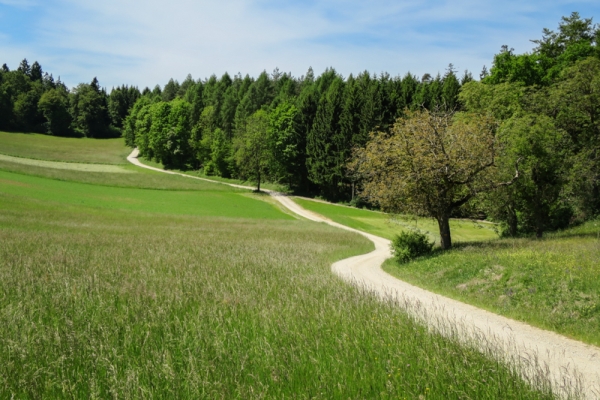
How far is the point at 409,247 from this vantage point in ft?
75.0

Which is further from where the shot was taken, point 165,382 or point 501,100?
point 501,100

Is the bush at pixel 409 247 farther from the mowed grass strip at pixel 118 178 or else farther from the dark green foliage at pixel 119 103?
the dark green foliage at pixel 119 103

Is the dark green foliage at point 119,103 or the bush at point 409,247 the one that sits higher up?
the dark green foliage at point 119,103

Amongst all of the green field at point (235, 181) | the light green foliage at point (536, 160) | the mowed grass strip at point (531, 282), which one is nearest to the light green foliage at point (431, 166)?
the mowed grass strip at point (531, 282)

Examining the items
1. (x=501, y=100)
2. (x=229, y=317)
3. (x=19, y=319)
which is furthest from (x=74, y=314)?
(x=501, y=100)

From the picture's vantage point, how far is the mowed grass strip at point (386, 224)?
43444 mm

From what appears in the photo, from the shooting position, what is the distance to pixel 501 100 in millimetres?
41500

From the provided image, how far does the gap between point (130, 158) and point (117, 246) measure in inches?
4025

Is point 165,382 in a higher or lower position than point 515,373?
lower

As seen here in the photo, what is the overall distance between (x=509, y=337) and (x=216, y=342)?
624 cm

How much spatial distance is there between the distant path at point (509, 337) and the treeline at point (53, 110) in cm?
14506

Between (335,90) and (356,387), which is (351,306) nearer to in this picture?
(356,387)

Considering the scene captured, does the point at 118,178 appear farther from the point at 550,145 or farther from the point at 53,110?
the point at 53,110

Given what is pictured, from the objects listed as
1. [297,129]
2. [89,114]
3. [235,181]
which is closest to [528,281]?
[297,129]
